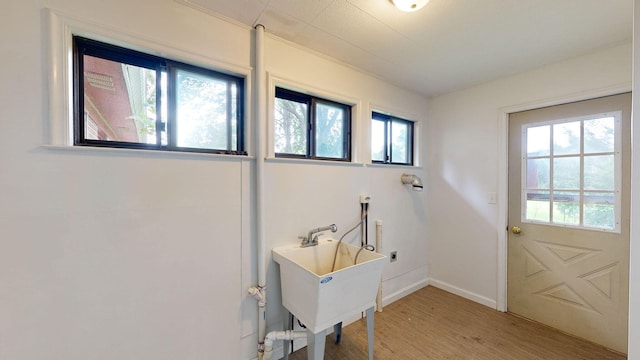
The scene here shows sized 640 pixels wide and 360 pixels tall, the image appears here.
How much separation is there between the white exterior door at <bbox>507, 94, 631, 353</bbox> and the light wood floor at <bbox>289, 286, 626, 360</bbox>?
0.22m

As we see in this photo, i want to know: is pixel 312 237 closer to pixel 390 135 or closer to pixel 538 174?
pixel 390 135

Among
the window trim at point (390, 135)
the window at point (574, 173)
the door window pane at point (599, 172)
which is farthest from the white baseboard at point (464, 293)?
the window trim at point (390, 135)

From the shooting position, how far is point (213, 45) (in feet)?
5.12

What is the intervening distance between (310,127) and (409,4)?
1093mm

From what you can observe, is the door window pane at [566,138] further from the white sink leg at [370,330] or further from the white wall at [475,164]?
the white sink leg at [370,330]

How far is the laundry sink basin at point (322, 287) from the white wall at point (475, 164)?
159cm

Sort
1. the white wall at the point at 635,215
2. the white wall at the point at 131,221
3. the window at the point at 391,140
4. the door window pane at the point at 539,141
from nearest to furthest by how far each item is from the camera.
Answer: the white wall at the point at 635,215, the white wall at the point at 131,221, the door window pane at the point at 539,141, the window at the point at 391,140

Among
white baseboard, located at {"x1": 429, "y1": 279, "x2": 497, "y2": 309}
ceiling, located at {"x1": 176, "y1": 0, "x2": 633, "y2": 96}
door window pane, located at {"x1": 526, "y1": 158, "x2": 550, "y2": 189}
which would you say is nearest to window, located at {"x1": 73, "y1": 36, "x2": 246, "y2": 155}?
ceiling, located at {"x1": 176, "y1": 0, "x2": 633, "y2": 96}

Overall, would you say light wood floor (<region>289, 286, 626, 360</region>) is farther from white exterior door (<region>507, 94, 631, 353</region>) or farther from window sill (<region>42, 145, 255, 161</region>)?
window sill (<region>42, 145, 255, 161</region>)

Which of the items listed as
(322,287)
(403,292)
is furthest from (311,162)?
(403,292)

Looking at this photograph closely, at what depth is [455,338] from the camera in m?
2.03

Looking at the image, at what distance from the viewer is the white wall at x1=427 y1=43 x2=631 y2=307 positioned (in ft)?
7.11

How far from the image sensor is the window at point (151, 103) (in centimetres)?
130

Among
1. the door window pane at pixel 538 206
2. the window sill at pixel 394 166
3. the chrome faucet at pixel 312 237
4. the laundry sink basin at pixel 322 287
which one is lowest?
the laundry sink basin at pixel 322 287
